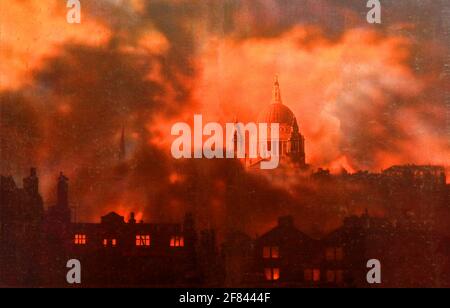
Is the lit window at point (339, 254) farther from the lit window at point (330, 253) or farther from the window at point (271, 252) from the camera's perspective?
the window at point (271, 252)

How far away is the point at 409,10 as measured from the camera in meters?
7.91

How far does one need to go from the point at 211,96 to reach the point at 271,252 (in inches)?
89.5

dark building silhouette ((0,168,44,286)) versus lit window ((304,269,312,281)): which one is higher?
dark building silhouette ((0,168,44,286))

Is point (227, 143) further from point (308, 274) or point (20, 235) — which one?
point (20, 235)

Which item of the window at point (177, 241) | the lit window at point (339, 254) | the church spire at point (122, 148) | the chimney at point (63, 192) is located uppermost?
the church spire at point (122, 148)

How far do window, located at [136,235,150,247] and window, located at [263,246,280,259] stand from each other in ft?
5.21

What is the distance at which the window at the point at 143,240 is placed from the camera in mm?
7828

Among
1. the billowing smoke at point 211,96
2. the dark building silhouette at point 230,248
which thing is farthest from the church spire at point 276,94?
the dark building silhouette at point 230,248

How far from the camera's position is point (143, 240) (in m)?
7.84

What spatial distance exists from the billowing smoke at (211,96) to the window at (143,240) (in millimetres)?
302

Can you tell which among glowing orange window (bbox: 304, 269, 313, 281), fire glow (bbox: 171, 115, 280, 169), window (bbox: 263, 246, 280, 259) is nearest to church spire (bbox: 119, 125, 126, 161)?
fire glow (bbox: 171, 115, 280, 169)

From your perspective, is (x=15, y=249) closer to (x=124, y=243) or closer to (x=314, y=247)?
(x=124, y=243)

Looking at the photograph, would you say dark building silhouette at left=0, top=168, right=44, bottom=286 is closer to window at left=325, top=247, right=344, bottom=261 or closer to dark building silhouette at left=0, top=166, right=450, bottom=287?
dark building silhouette at left=0, top=166, right=450, bottom=287

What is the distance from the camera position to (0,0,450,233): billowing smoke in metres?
7.83
